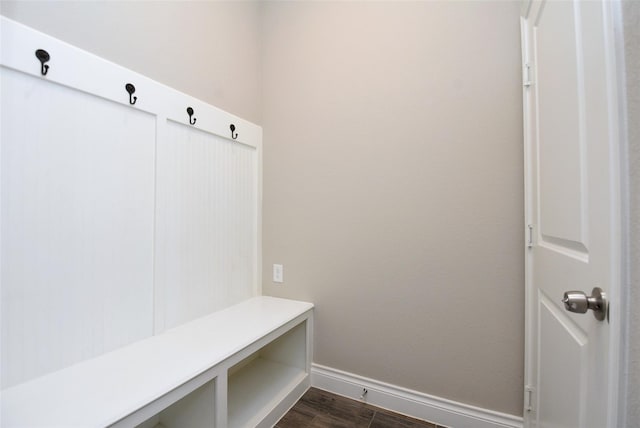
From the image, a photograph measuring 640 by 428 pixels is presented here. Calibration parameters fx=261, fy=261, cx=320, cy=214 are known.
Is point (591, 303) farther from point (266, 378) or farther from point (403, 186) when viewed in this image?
point (266, 378)

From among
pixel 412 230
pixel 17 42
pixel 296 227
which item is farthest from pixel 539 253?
pixel 17 42

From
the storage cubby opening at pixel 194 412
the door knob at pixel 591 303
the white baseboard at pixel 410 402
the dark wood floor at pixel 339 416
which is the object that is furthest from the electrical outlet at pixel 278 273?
the door knob at pixel 591 303

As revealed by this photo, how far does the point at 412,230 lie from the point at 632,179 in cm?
100

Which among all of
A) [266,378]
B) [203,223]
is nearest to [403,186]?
[203,223]

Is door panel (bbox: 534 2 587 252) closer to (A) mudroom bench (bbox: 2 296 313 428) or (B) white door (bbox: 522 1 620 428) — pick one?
(B) white door (bbox: 522 1 620 428)

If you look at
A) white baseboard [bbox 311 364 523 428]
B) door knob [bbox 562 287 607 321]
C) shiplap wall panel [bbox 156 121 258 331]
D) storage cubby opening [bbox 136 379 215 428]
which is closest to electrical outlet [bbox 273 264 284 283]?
shiplap wall panel [bbox 156 121 258 331]

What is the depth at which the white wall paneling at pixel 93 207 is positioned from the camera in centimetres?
84

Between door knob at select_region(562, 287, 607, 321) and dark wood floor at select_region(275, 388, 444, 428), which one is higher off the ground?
door knob at select_region(562, 287, 607, 321)

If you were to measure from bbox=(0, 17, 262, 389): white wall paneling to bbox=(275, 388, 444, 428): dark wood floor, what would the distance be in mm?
756

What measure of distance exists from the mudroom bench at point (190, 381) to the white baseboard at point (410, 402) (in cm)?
16

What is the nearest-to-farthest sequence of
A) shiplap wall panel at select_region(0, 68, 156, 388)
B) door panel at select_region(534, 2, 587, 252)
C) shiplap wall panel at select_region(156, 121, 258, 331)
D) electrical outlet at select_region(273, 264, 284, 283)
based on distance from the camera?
1. door panel at select_region(534, 2, 587, 252)
2. shiplap wall panel at select_region(0, 68, 156, 388)
3. shiplap wall panel at select_region(156, 121, 258, 331)
4. electrical outlet at select_region(273, 264, 284, 283)

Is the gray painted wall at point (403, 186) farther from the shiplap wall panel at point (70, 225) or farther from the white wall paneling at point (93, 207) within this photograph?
the shiplap wall panel at point (70, 225)

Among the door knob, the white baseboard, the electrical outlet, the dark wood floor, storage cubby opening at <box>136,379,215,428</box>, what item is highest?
the door knob

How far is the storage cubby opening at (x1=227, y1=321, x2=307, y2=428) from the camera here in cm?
131
